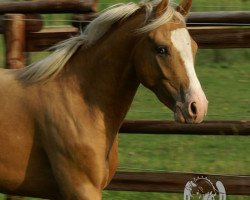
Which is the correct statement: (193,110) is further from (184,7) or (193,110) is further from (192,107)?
(184,7)

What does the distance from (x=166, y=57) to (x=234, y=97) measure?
15.9 ft

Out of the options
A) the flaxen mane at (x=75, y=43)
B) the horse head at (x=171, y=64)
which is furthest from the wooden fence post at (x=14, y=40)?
the horse head at (x=171, y=64)

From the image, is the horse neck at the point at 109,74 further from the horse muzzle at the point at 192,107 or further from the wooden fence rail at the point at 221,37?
the wooden fence rail at the point at 221,37

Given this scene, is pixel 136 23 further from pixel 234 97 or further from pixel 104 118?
pixel 234 97

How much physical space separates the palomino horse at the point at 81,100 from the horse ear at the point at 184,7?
0.01 meters

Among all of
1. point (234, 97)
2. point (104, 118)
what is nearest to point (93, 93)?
point (104, 118)

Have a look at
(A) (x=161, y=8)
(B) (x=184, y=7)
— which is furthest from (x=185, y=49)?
(B) (x=184, y=7)

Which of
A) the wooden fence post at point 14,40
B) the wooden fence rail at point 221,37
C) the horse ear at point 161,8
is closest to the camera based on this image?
the horse ear at point 161,8

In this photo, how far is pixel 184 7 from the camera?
4.78 meters

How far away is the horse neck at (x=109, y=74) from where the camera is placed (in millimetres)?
4656

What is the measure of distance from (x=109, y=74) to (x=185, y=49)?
0.53 meters

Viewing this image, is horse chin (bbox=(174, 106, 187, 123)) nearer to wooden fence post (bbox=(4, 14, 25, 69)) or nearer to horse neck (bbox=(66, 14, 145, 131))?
horse neck (bbox=(66, 14, 145, 131))

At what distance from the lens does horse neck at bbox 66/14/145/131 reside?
4656mm

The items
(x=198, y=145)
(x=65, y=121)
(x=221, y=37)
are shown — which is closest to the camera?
(x=65, y=121)
